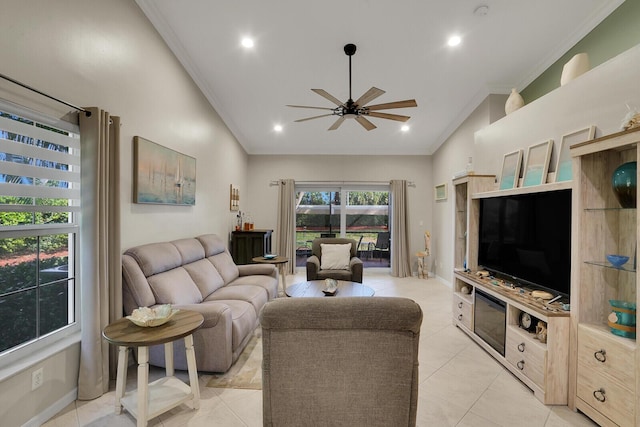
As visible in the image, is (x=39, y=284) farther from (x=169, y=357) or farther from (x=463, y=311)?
(x=463, y=311)

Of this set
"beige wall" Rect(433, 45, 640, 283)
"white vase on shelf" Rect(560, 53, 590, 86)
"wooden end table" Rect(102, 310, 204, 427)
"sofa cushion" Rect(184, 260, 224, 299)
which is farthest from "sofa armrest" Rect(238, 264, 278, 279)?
"white vase on shelf" Rect(560, 53, 590, 86)

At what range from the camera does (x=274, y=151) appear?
669 centimetres

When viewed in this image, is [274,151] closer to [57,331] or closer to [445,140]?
[445,140]

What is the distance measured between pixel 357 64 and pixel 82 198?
10.4 feet

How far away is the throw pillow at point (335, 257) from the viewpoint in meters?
4.94

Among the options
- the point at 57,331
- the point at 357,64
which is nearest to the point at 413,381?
the point at 57,331

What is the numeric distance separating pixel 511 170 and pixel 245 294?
323cm

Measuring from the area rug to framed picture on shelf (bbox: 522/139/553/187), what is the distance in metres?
3.10

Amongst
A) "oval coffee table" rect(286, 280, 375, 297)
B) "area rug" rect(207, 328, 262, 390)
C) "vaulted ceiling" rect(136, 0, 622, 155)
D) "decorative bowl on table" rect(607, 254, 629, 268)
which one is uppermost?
"vaulted ceiling" rect(136, 0, 622, 155)

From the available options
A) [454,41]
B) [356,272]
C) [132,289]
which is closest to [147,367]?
[132,289]

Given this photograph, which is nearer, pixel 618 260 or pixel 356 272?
pixel 618 260

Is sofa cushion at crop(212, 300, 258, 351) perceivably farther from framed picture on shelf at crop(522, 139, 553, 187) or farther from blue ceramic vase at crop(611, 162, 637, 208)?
framed picture on shelf at crop(522, 139, 553, 187)

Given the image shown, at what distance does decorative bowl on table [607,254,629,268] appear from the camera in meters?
1.92

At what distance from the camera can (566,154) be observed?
2.70 meters
